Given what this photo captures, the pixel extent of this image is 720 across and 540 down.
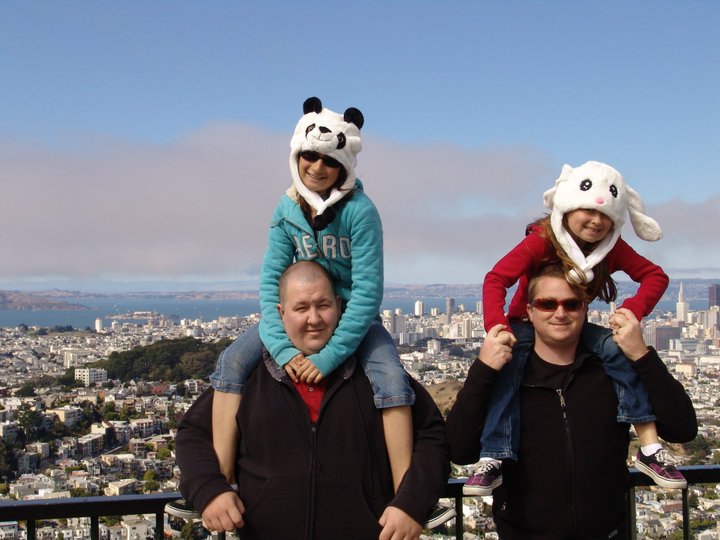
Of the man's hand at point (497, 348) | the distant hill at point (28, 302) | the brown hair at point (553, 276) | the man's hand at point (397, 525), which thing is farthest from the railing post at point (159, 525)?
the distant hill at point (28, 302)

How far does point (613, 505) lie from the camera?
279 cm

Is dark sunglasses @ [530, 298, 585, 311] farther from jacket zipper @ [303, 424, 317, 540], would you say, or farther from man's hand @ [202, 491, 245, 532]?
man's hand @ [202, 491, 245, 532]

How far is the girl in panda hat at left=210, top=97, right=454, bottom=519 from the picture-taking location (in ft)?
8.84

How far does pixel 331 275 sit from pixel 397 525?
0.95 meters

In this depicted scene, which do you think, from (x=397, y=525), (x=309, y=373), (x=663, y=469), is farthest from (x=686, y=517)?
(x=309, y=373)

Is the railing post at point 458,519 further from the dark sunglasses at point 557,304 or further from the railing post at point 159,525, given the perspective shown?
the railing post at point 159,525

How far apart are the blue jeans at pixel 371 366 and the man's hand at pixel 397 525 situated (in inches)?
14.5

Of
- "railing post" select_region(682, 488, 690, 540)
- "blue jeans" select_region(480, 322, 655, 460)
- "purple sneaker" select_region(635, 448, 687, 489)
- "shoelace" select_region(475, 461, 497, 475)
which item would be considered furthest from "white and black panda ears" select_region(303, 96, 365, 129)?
"railing post" select_region(682, 488, 690, 540)

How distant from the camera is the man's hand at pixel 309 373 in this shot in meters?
2.67

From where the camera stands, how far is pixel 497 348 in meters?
2.68

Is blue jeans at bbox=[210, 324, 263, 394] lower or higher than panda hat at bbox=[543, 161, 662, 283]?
lower

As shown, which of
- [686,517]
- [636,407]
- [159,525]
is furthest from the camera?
[686,517]

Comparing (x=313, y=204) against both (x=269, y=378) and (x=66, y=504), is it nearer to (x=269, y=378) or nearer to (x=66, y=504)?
(x=269, y=378)

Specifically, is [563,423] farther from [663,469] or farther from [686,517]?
[686,517]
